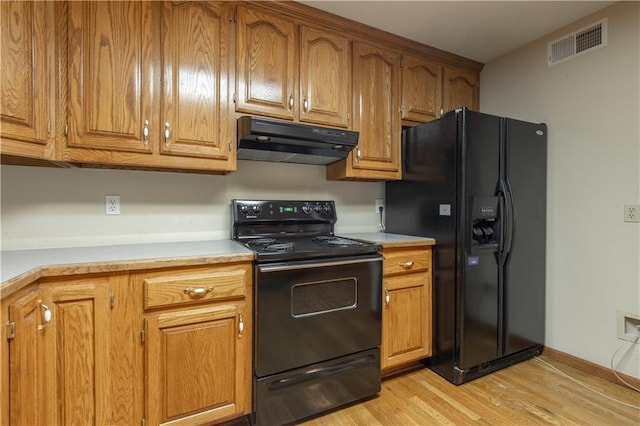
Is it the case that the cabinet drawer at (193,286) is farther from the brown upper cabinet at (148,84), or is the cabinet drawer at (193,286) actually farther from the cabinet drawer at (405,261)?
the cabinet drawer at (405,261)

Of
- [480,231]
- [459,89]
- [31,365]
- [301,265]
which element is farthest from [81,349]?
[459,89]

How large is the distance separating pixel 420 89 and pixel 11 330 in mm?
2607

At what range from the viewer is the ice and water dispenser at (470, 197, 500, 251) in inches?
76.7

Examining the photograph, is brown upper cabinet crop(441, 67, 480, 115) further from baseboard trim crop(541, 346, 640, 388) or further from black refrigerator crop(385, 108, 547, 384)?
baseboard trim crop(541, 346, 640, 388)

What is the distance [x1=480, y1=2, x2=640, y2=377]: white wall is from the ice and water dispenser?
59 centimetres

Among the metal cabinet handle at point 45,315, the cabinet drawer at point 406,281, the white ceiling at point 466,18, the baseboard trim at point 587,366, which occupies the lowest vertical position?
the baseboard trim at point 587,366

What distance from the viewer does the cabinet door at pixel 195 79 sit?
1.62 m

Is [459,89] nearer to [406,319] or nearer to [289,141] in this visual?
[289,141]

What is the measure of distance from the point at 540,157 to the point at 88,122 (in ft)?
9.19

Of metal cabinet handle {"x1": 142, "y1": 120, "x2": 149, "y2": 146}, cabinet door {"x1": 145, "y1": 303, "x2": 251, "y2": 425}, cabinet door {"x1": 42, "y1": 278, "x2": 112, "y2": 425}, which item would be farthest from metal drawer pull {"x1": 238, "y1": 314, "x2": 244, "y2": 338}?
metal cabinet handle {"x1": 142, "y1": 120, "x2": 149, "y2": 146}

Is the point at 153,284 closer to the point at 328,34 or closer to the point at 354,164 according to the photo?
the point at 354,164

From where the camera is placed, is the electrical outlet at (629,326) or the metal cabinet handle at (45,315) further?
the electrical outlet at (629,326)

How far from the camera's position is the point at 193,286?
4.56ft

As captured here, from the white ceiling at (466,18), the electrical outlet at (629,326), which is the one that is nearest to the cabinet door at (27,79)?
the white ceiling at (466,18)
